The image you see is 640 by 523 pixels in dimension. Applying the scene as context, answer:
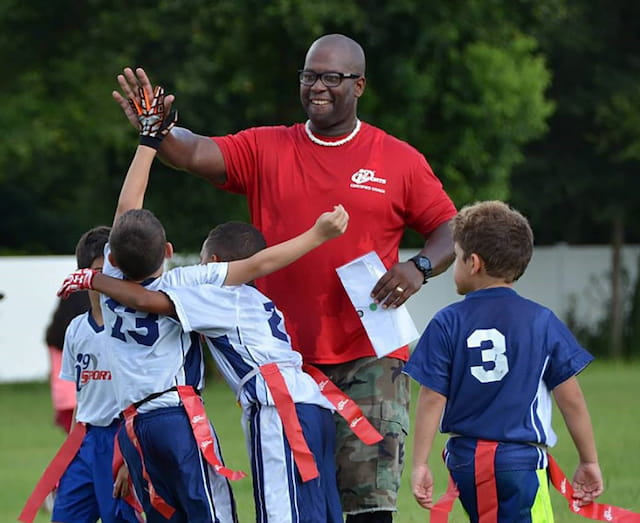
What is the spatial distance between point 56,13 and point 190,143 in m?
19.0

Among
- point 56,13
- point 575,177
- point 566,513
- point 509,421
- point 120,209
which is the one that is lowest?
point 566,513

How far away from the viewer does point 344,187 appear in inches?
238

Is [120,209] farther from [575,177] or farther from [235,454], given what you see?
[575,177]

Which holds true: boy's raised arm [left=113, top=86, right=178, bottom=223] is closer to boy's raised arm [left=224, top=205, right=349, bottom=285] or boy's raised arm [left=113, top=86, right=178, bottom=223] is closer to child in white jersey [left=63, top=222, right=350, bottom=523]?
child in white jersey [left=63, top=222, right=350, bottom=523]

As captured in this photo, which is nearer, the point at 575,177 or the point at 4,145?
the point at 4,145

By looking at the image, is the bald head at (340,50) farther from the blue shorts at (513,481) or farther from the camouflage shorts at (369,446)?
the blue shorts at (513,481)

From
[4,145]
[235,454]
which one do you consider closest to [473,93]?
[4,145]

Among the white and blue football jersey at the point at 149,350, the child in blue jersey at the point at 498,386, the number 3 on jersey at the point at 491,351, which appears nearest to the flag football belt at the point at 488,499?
the child in blue jersey at the point at 498,386

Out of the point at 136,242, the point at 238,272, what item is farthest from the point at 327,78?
the point at 136,242

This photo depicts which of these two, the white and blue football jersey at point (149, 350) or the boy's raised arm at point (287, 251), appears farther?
the white and blue football jersey at point (149, 350)

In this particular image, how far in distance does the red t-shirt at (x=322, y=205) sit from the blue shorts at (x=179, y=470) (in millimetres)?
730

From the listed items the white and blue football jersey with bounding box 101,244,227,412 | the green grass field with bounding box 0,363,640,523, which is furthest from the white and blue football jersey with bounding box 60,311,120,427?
the green grass field with bounding box 0,363,640,523

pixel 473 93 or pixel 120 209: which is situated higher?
pixel 473 93

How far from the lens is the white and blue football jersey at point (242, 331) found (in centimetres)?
551
